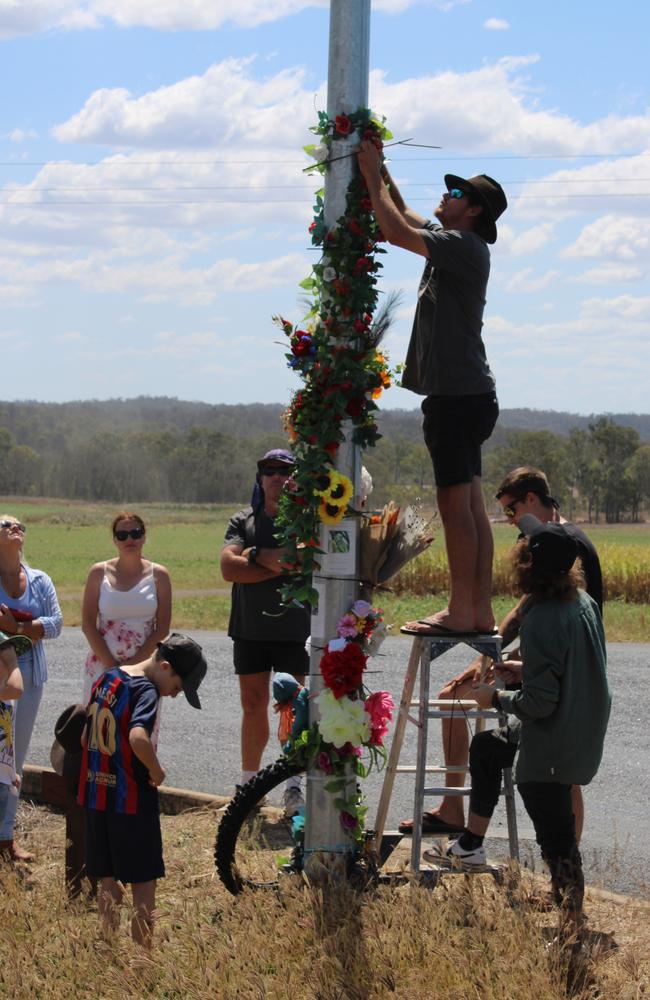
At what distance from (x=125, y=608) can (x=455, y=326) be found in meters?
2.52

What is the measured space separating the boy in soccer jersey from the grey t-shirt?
1.50m

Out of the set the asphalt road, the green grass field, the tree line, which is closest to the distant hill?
the tree line

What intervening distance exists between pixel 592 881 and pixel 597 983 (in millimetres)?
2109

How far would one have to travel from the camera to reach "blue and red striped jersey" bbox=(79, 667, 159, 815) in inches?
190

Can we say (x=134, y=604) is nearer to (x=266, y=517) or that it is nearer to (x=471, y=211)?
(x=266, y=517)

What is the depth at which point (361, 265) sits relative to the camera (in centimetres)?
514

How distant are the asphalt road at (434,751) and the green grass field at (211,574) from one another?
5.41 feet

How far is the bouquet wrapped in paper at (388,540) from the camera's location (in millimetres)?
5312

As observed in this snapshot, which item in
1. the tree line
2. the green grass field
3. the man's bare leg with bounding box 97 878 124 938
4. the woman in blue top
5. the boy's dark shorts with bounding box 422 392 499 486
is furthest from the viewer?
the tree line

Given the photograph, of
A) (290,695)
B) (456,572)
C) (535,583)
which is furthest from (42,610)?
(535,583)

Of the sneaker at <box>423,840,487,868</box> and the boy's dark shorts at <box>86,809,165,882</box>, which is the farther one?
the sneaker at <box>423,840,487,868</box>

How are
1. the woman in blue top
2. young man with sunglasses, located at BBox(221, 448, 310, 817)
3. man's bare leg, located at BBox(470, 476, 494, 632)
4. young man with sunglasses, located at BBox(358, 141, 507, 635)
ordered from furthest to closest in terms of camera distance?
1. young man with sunglasses, located at BBox(221, 448, 310, 817)
2. the woman in blue top
3. man's bare leg, located at BBox(470, 476, 494, 632)
4. young man with sunglasses, located at BBox(358, 141, 507, 635)

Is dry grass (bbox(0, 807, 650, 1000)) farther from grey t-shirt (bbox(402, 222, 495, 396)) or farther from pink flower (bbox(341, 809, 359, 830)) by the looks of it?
grey t-shirt (bbox(402, 222, 495, 396))

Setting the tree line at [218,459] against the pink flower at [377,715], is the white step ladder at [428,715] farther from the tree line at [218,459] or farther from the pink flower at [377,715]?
the tree line at [218,459]
